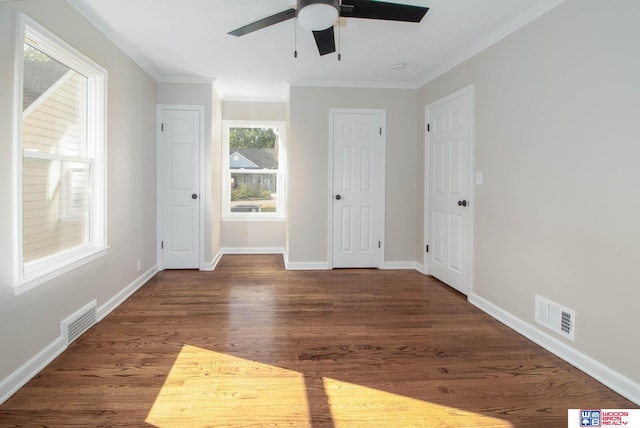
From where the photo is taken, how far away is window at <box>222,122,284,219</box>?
564 cm

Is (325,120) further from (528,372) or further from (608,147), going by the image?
(528,372)

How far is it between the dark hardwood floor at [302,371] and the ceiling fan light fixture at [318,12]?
82.0 inches

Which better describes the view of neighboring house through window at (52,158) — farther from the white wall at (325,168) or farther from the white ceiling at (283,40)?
the white wall at (325,168)

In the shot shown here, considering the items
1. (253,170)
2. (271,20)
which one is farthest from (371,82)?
(271,20)

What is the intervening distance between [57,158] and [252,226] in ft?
11.2

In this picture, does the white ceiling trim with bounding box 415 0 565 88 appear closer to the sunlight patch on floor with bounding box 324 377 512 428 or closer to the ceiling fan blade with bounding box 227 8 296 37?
the ceiling fan blade with bounding box 227 8 296 37

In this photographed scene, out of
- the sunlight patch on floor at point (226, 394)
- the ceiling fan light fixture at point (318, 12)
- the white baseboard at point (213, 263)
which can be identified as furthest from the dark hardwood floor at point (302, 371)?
the ceiling fan light fixture at point (318, 12)

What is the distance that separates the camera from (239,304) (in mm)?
3232

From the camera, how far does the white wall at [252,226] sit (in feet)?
18.1

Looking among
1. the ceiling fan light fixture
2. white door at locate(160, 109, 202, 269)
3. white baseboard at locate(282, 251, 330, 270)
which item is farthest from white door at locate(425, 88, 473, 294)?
white door at locate(160, 109, 202, 269)

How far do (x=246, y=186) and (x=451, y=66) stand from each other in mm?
3488

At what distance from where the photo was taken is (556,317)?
2.35m

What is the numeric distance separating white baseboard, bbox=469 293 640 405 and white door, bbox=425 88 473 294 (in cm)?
66

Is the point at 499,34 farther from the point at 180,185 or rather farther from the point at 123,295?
the point at 123,295
